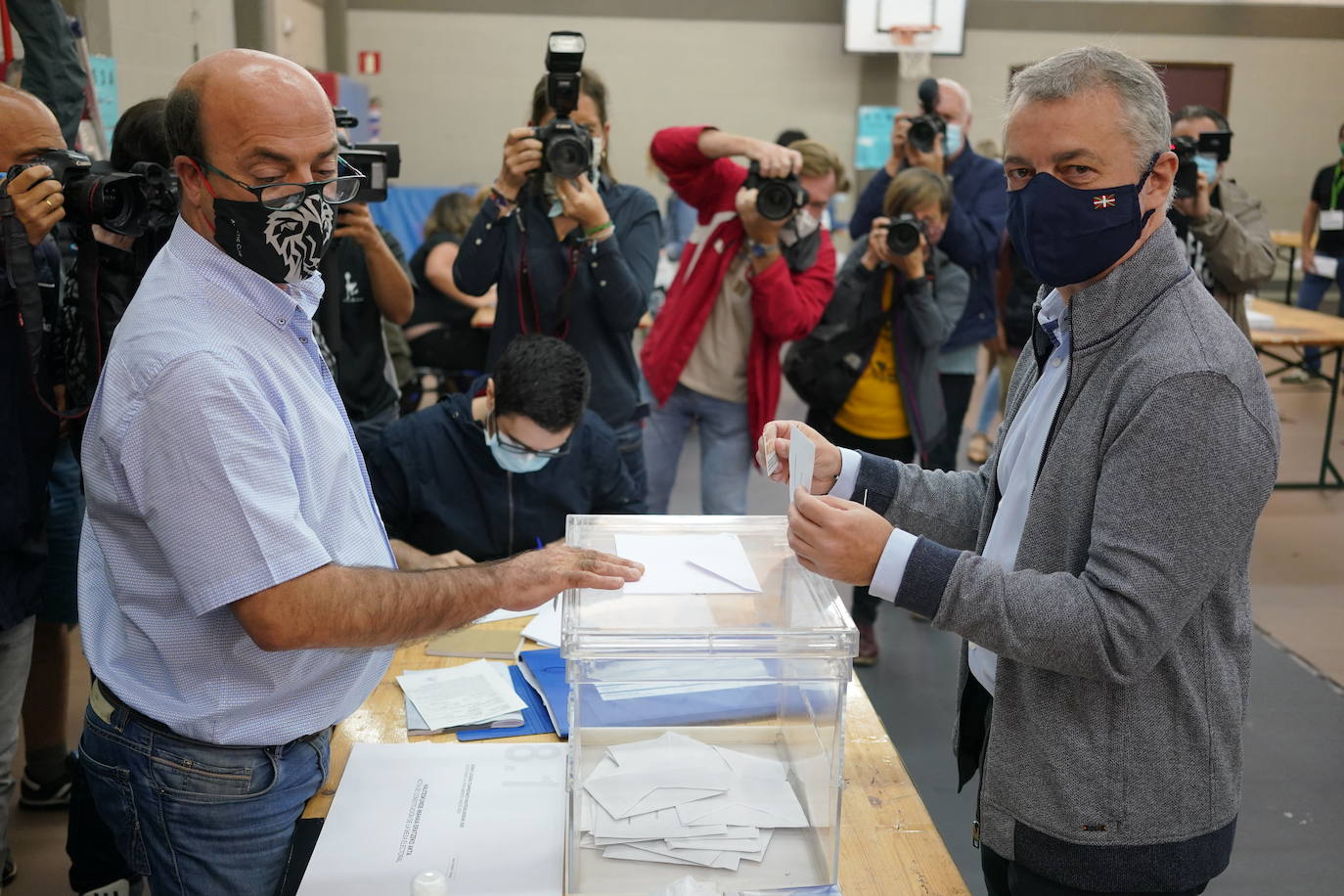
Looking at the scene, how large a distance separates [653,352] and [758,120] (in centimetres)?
717

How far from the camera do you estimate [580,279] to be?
2844mm

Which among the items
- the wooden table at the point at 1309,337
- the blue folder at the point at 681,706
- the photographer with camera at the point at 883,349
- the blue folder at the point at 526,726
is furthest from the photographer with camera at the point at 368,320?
the wooden table at the point at 1309,337

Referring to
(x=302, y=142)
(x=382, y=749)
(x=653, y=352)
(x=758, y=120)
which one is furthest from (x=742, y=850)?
(x=758, y=120)

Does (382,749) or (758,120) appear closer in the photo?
(382,749)

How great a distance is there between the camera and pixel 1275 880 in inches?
98.8

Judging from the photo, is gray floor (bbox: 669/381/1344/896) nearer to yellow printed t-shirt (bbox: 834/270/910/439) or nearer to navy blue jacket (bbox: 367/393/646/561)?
yellow printed t-shirt (bbox: 834/270/910/439)

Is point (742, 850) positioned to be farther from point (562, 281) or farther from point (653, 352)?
point (653, 352)

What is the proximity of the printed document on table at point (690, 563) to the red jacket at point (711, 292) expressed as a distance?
5.52ft

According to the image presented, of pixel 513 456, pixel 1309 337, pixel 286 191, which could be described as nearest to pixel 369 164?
pixel 513 456

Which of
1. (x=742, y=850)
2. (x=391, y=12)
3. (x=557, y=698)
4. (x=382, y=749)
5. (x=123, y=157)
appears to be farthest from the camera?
(x=391, y=12)

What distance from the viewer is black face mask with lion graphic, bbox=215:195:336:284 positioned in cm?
127

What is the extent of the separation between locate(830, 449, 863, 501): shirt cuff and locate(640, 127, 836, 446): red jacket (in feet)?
5.27

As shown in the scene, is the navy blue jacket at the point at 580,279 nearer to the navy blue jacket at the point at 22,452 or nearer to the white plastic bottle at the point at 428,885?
the navy blue jacket at the point at 22,452

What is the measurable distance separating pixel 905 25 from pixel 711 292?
7344mm
